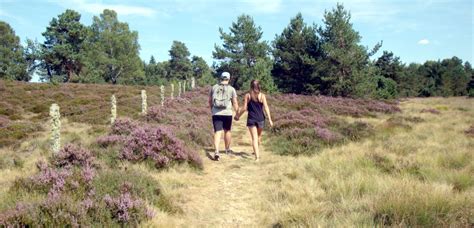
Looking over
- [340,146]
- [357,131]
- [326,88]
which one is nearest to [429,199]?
[340,146]

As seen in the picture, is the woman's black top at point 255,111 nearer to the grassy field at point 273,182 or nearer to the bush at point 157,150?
the grassy field at point 273,182

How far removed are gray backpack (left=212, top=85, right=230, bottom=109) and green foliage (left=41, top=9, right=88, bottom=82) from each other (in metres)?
50.0

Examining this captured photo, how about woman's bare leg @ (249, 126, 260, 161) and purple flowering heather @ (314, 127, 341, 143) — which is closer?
woman's bare leg @ (249, 126, 260, 161)

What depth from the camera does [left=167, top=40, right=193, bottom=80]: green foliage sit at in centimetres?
9531

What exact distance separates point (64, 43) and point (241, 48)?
2770 cm

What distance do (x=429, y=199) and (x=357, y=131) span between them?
7.62 metres

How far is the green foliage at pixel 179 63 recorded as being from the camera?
95.3 m

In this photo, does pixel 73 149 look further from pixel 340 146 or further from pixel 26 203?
pixel 340 146

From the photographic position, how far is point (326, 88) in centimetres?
3341

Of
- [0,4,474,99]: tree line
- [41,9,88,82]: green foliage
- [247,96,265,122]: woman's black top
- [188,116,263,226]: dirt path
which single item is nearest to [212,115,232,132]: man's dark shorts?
[247,96,265,122]: woman's black top

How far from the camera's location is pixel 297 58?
37.8 metres

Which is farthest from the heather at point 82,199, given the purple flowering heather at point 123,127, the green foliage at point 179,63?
the green foliage at point 179,63

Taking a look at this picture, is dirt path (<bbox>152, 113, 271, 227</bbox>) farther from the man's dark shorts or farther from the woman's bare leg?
the man's dark shorts

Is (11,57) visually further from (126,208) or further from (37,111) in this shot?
(126,208)
